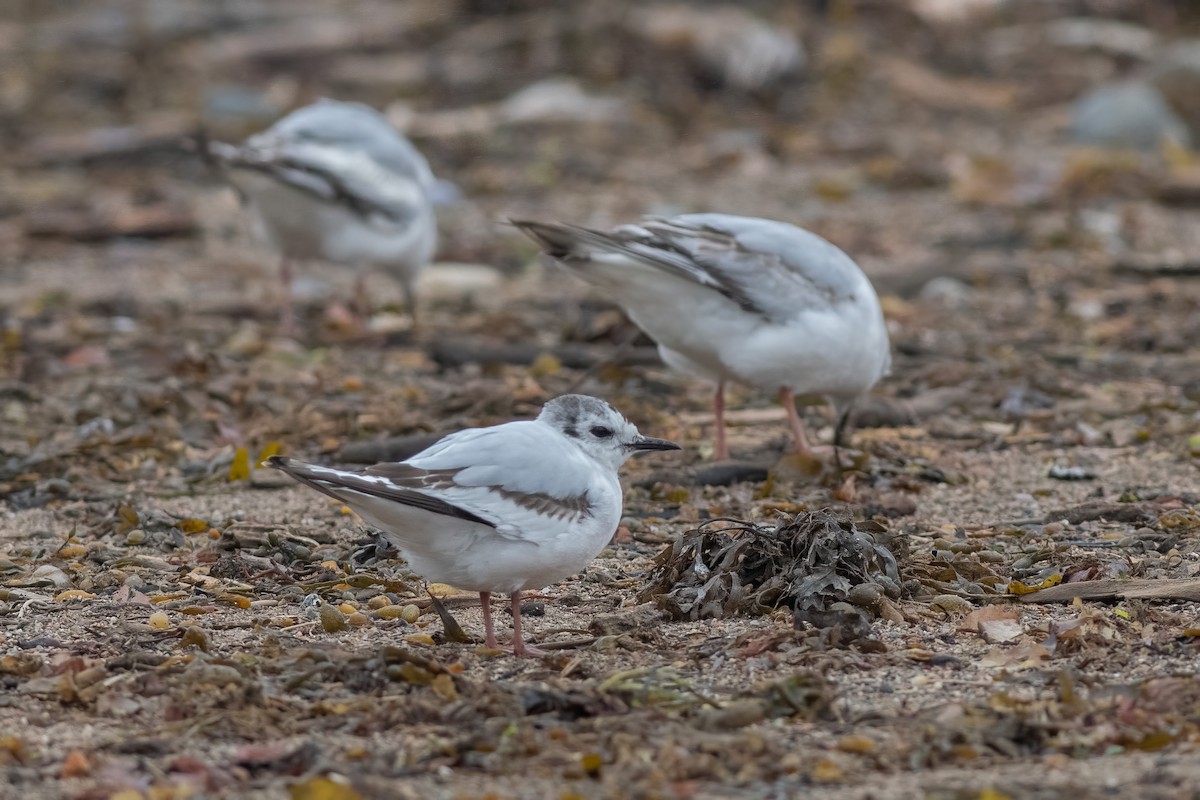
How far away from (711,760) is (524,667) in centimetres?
96

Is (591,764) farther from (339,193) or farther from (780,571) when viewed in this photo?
(339,193)

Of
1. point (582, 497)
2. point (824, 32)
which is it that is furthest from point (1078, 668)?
point (824, 32)

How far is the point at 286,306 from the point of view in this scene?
980 cm

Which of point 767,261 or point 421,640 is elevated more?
point 767,261

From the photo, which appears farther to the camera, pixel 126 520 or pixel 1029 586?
pixel 126 520

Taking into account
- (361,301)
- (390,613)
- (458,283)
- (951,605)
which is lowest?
(458,283)

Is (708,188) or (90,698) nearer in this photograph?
(90,698)

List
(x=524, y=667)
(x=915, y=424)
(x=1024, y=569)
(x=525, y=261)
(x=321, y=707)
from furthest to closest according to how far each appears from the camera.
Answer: (x=525, y=261) < (x=915, y=424) < (x=1024, y=569) < (x=524, y=667) < (x=321, y=707)

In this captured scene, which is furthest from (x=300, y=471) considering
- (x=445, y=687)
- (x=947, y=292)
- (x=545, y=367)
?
(x=947, y=292)

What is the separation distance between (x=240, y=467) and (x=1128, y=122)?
34.4 feet

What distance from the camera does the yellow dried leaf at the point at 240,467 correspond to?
6.63 m

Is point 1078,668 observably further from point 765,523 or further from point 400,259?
point 400,259

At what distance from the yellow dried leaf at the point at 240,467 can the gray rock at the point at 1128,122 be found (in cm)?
1018

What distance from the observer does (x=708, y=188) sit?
43.8 ft
